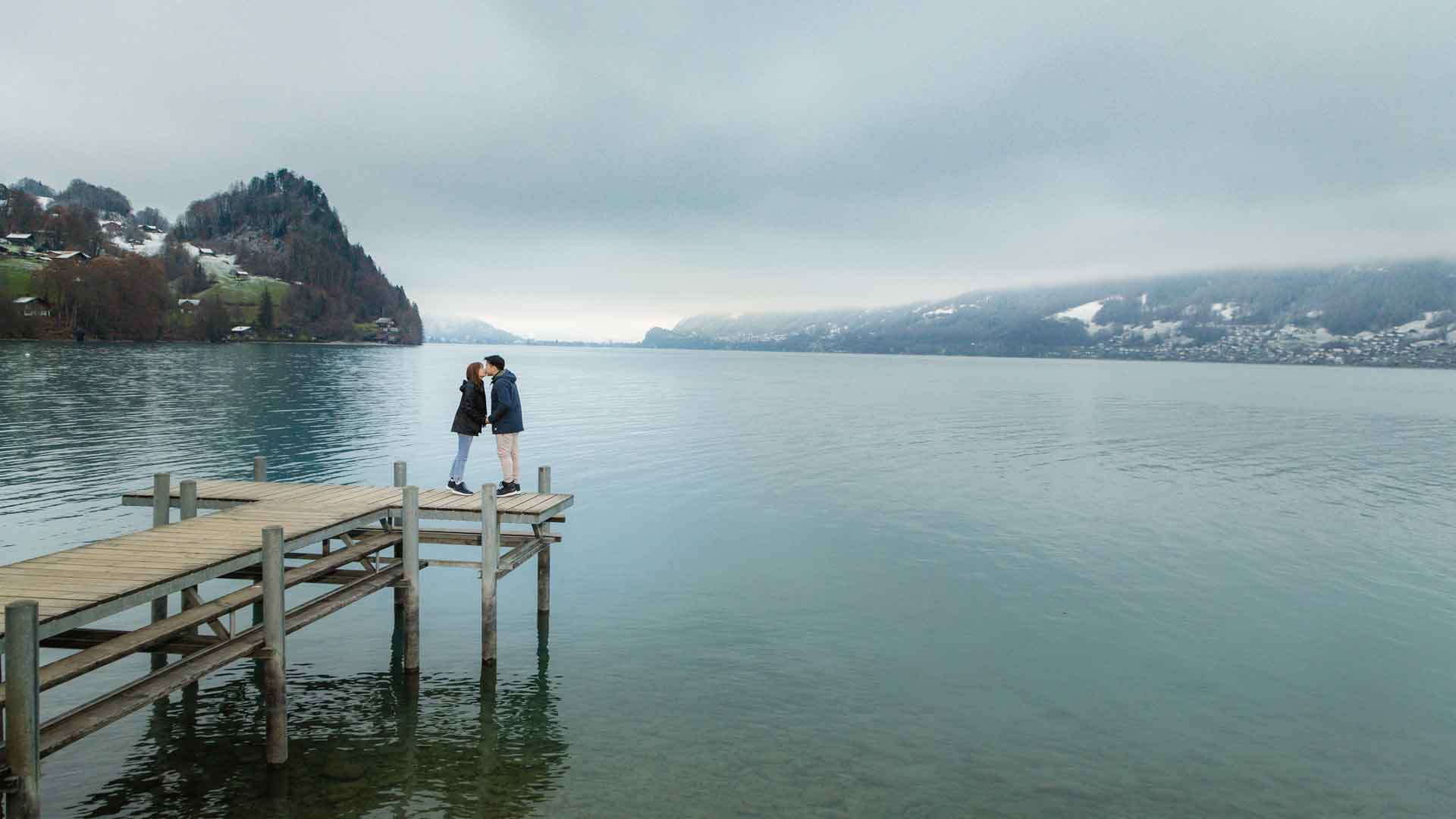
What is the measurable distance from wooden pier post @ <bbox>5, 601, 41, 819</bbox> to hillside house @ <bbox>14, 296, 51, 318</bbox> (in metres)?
191

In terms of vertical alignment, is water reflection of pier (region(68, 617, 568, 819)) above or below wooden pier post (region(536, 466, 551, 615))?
below

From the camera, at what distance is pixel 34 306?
6220 inches

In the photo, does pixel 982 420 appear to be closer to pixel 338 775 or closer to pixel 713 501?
pixel 713 501

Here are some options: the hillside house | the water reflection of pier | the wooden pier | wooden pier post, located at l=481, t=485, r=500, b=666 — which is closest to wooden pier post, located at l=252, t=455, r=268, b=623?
the wooden pier

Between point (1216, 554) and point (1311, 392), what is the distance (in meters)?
134

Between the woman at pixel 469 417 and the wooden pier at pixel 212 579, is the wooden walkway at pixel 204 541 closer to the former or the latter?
the wooden pier at pixel 212 579

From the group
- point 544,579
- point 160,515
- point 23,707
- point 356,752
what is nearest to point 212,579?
point 356,752

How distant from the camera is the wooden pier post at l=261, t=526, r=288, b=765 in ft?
37.0

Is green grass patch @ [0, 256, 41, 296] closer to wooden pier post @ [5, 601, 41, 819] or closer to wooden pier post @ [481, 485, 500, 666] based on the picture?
wooden pier post @ [481, 485, 500, 666]

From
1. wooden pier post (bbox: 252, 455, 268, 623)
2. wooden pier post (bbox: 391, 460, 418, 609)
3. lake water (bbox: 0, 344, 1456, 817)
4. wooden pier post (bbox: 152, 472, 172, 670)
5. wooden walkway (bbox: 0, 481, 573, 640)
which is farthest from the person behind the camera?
wooden pier post (bbox: 391, 460, 418, 609)

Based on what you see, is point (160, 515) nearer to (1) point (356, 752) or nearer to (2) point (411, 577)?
(2) point (411, 577)

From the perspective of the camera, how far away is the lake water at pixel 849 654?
38.2ft

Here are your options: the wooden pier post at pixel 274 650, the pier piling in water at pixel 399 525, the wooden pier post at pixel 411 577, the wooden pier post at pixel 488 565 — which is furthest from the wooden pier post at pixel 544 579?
the wooden pier post at pixel 274 650

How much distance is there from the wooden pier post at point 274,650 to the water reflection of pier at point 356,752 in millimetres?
369
